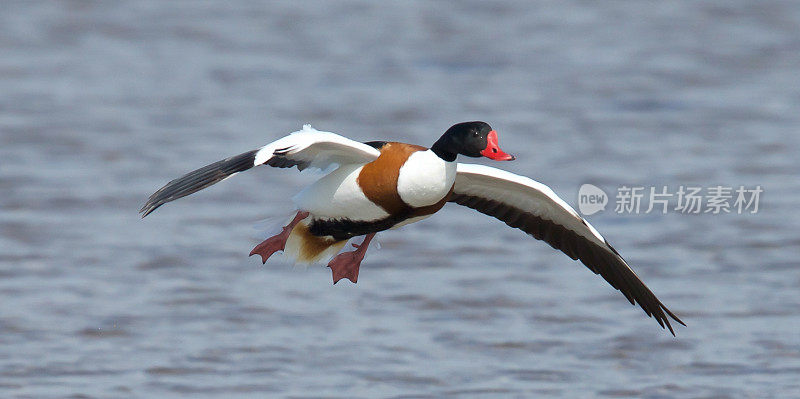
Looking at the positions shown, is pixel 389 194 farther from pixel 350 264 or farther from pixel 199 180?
pixel 350 264

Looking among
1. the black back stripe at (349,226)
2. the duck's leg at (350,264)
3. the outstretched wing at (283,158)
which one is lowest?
the duck's leg at (350,264)

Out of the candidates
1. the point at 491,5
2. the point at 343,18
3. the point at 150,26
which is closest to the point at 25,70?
the point at 150,26

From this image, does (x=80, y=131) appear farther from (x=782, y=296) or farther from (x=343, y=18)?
(x=782, y=296)

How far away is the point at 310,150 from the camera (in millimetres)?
7570

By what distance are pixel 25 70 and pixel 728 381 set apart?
9.88m

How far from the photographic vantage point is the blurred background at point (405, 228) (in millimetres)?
9656

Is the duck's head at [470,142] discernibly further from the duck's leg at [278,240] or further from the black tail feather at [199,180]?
the duck's leg at [278,240]

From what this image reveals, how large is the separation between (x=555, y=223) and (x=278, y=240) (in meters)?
1.54

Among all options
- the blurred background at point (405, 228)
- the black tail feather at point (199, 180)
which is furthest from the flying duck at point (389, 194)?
the blurred background at point (405, 228)

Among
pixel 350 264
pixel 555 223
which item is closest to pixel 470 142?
pixel 555 223

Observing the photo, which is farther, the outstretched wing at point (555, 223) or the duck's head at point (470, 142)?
the outstretched wing at point (555, 223)

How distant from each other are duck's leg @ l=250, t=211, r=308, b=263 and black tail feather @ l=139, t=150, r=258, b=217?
1102mm

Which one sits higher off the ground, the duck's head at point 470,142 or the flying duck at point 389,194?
the duck's head at point 470,142

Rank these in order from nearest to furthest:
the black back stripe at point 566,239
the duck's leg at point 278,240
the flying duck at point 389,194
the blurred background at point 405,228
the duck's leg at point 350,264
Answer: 1. the flying duck at point 389,194
2. the duck's leg at point 278,240
3. the black back stripe at point 566,239
4. the duck's leg at point 350,264
5. the blurred background at point 405,228
